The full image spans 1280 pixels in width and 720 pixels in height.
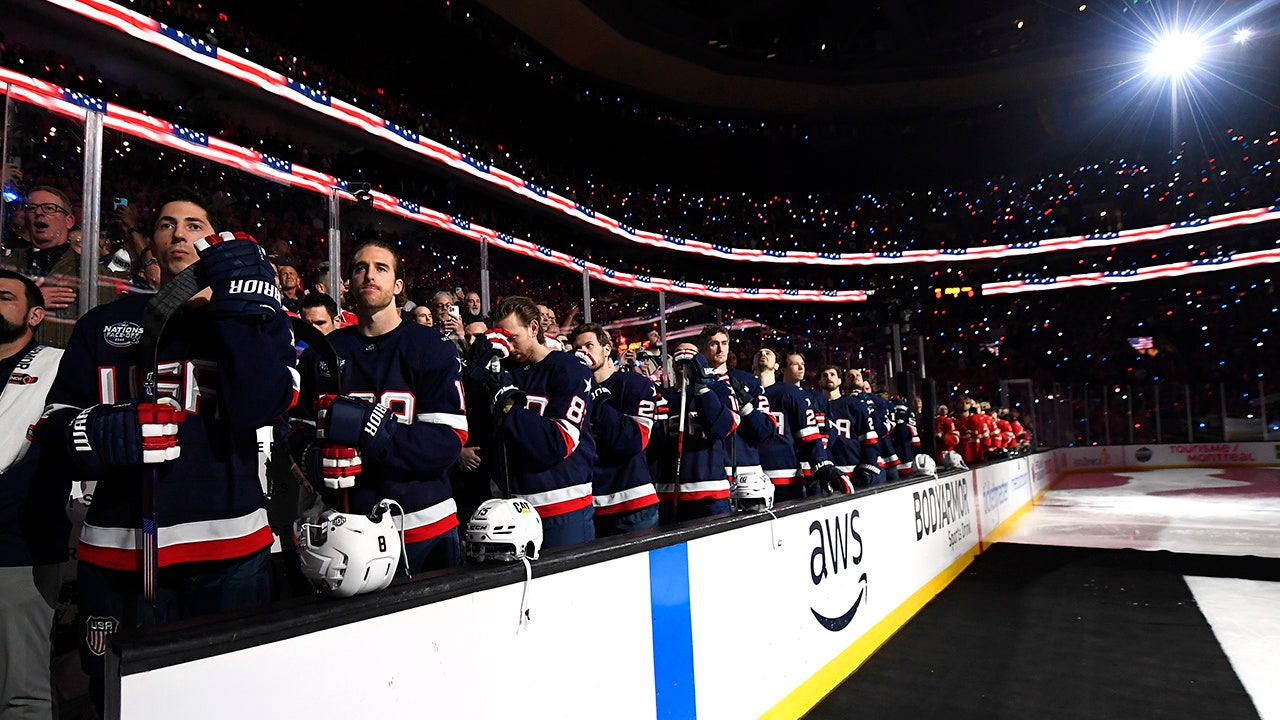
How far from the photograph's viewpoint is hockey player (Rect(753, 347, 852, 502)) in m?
6.00

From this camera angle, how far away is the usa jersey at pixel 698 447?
178 inches

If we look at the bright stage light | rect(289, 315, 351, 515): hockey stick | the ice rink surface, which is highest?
the bright stage light

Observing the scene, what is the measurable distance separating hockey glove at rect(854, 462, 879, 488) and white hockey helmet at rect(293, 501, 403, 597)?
6.28 m

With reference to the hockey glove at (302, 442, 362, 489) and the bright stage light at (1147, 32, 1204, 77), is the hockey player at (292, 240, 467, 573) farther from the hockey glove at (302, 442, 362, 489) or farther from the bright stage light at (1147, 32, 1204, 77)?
the bright stage light at (1147, 32, 1204, 77)

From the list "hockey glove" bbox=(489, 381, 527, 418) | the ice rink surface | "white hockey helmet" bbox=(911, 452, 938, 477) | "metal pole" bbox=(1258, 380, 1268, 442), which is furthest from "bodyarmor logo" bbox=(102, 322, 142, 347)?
"metal pole" bbox=(1258, 380, 1268, 442)

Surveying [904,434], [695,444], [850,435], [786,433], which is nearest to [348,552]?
[695,444]

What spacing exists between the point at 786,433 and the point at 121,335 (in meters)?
4.84

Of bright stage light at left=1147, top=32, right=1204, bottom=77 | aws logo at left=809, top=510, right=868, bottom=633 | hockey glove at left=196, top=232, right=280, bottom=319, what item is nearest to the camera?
hockey glove at left=196, top=232, right=280, bottom=319

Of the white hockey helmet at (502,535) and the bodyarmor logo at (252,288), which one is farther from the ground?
the bodyarmor logo at (252,288)

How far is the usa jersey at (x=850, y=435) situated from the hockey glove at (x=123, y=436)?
6496 millimetres

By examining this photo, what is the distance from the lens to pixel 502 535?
1.99 metres

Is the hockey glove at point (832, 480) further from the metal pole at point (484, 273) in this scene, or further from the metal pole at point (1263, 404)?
the metal pole at point (1263, 404)

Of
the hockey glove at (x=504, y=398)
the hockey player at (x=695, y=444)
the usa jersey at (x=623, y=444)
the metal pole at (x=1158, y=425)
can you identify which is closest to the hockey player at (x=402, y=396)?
the hockey glove at (x=504, y=398)

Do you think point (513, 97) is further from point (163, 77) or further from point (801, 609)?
point (801, 609)
